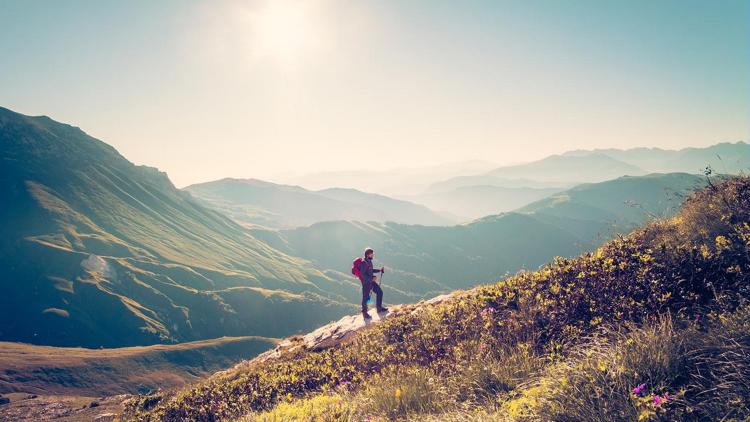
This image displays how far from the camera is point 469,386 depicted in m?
5.20

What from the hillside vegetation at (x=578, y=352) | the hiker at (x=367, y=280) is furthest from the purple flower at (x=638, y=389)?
the hiker at (x=367, y=280)

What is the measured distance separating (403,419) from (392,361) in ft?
9.39

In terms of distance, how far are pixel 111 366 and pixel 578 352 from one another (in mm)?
168744

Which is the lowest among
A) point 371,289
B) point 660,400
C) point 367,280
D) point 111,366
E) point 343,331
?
point 111,366

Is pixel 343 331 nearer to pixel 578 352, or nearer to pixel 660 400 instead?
pixel 578 352

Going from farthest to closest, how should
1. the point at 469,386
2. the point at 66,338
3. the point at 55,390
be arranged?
the point at 66,338 → the point at 55,390 → the point at 469,386

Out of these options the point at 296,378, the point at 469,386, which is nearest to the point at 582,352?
the point at 469,386

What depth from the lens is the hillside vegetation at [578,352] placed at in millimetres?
3691

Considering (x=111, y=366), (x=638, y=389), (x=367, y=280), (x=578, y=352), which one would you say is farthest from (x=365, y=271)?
(x=111, y=366)

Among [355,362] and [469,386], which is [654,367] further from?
[355,362]

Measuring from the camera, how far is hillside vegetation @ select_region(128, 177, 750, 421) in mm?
3691

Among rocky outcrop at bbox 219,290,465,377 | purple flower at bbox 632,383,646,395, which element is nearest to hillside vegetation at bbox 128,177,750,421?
purple flower at bbox 632,383,646,395

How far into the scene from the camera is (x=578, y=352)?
15.3 ft

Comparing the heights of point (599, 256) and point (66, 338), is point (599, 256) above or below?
above
